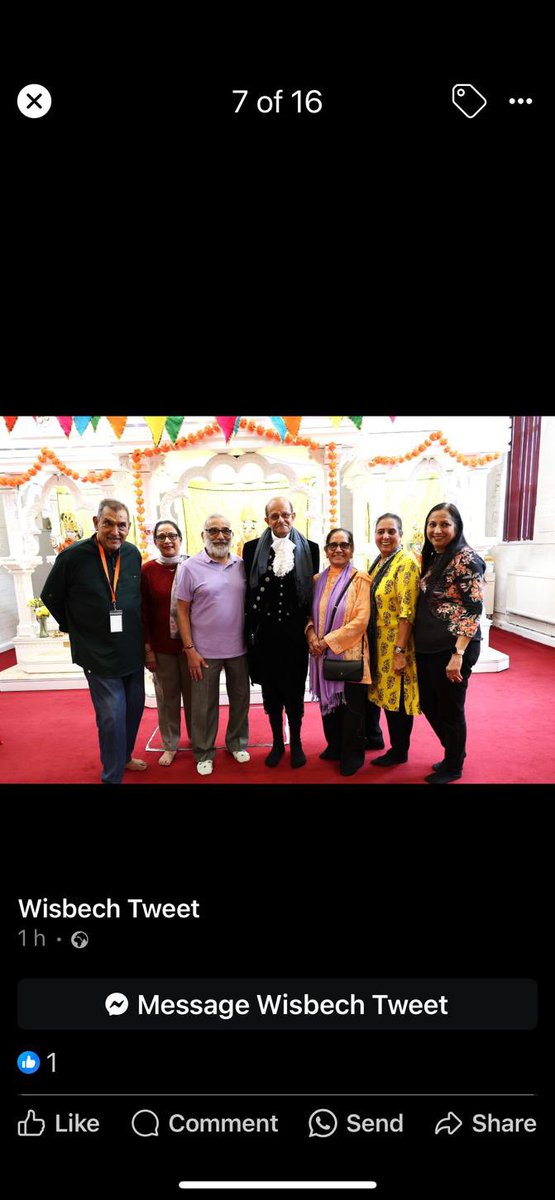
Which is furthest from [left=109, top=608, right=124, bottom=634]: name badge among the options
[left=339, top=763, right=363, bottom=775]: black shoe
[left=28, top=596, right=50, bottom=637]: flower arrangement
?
[left=28, top=596, right=50, bottom=637]: flower arrangement

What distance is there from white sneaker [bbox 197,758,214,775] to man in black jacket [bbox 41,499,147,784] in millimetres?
384

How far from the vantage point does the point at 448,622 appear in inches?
68.8

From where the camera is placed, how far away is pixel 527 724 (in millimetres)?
2520

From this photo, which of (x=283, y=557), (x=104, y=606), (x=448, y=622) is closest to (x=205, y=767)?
(x=104, y=606)

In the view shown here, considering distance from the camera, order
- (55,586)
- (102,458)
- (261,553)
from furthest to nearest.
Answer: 1. (102,458)
2. (261,553)
3. (55,586)

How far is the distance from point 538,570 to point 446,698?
371cm

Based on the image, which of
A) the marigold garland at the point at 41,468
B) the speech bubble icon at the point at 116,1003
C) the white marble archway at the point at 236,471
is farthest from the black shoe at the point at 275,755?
the marigold garland at the point at 41,468
